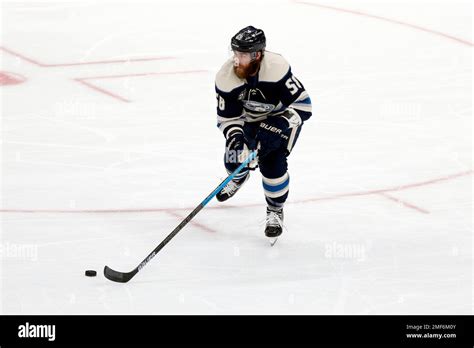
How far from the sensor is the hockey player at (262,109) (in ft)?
15.2

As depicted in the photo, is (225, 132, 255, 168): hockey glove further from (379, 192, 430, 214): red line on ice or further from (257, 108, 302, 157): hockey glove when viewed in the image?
(379, 192, 430, 214): red line on ice

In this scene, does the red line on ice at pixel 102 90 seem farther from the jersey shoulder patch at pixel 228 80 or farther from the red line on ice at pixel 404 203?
the jersey shoulder patch at pixel 228 80

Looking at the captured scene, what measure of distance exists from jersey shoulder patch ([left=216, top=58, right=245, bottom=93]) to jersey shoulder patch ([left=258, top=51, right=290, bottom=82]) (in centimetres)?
10

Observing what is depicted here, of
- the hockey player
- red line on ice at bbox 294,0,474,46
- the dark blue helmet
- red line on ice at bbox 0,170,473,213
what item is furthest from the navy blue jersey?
red line on ice at bbox 294,0,474,46

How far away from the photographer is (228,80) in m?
4.69

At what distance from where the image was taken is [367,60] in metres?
8.11

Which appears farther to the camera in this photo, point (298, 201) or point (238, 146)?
point (298, 201)

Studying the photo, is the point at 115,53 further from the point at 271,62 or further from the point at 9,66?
the point at 271,62

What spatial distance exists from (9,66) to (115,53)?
85 cm

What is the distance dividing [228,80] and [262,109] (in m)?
0.22

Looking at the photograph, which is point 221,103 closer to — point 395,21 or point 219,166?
point 219,166

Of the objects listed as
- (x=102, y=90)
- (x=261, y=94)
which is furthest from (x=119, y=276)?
(x=102, y=90)

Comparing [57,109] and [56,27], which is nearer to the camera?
[57,109]
